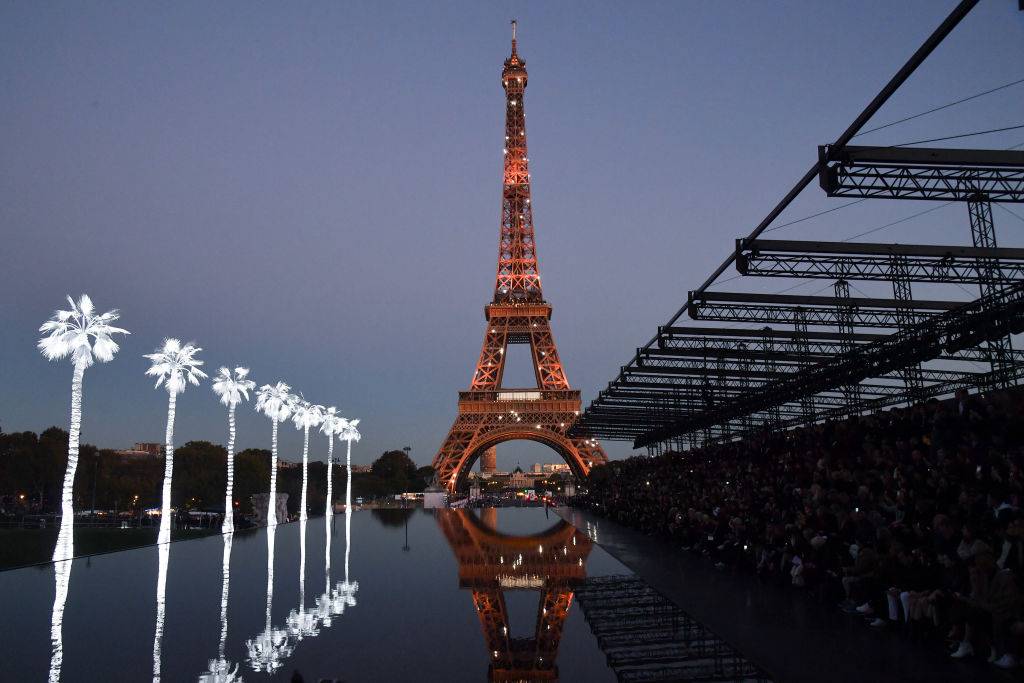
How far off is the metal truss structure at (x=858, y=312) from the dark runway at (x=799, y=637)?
242 inches

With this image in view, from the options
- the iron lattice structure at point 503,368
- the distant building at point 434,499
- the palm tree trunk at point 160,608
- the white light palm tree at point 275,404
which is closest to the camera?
the palm tree trunk at point 160,608

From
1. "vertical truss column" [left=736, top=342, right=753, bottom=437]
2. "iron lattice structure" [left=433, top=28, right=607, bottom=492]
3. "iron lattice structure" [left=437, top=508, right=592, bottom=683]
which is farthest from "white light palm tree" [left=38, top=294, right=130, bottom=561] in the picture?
"iron lattice structure" [left=433, top=28, right=607, bottom=492]

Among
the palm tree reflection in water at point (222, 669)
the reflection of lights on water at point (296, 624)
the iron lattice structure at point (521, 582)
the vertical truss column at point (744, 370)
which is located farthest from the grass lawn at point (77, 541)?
the vertical truss column at point (744, 370)

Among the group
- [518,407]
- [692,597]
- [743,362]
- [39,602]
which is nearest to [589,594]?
[692,597]

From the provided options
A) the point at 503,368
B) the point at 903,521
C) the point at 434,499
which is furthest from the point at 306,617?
the point at 503,368

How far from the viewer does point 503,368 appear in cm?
6525

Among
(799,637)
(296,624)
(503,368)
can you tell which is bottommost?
(799,637)

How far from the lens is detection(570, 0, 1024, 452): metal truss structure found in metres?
12.3

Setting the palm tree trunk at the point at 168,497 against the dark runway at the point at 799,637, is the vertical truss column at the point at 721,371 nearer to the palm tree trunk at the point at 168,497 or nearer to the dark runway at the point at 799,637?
the dark runway at the point at 799,637

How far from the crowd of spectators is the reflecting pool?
3.15m

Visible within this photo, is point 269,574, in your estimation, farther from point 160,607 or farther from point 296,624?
point 296,624

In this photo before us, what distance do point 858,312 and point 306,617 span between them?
20524mm

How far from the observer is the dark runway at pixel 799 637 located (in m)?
6.77

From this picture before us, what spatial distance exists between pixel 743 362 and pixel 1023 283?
16.1 meters
